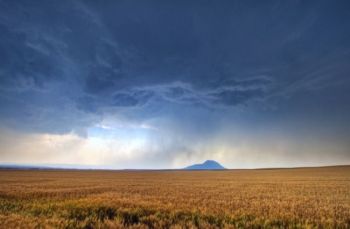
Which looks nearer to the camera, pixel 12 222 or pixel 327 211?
pixel 12 222

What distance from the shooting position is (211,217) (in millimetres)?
10195

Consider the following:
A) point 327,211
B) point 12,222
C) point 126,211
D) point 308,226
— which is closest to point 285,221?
point 308,226

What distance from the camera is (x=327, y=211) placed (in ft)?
39.2

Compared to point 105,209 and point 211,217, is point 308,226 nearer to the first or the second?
point 211,217

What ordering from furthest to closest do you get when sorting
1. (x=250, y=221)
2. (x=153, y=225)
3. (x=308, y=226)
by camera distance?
(x=250, y=221) → (x=153, y=225) → (x=308, y=226)

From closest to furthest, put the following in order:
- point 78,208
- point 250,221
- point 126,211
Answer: point 250,221 < point 126,211 < point 78,208

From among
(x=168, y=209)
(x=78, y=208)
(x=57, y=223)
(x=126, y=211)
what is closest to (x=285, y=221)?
(x=168, y=209)

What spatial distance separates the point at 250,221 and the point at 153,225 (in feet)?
13.4

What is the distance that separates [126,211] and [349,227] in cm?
962

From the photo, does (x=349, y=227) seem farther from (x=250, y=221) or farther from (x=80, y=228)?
(x=80, y=228)

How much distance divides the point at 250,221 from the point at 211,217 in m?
1.67

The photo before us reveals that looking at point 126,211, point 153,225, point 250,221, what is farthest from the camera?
point 126,211

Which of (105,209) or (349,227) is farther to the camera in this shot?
(105,209)

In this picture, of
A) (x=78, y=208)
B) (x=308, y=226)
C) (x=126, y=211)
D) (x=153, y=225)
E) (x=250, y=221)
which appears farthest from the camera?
(x=78, y=208)
